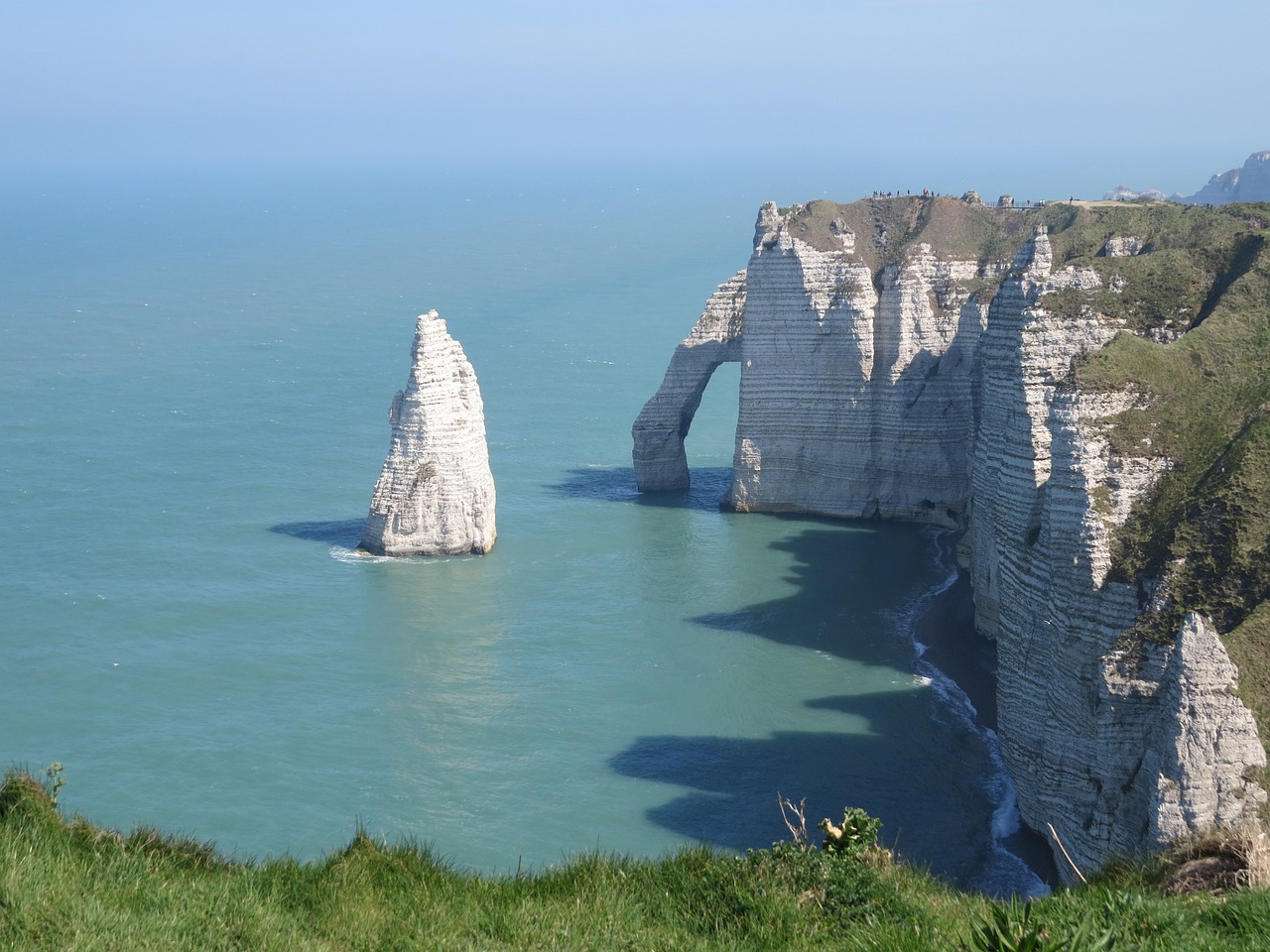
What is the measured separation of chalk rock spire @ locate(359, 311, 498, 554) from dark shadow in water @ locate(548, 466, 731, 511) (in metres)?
9.19

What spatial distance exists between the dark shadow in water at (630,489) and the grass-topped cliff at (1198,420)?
69.0 feet

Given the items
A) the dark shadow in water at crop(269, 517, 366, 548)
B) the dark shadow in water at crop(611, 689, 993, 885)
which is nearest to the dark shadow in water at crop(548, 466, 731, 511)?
the dark shadow in water at crop(269, 517, 366, 548)

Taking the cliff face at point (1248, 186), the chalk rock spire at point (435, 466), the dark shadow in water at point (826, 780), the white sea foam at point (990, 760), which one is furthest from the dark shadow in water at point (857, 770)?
the cliff face at point (1248, 186)

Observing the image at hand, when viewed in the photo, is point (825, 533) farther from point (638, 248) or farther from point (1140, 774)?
point (638, 248)

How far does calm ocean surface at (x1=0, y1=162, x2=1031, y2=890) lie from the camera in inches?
1318

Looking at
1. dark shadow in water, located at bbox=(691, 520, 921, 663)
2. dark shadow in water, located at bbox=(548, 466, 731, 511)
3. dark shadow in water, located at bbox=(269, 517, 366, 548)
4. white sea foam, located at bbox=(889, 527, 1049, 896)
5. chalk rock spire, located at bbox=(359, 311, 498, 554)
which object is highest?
chalk rock spire, located at bbox=(359, 311, 498, 554)

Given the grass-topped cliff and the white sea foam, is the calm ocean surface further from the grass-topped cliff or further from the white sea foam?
the grass-topped cliff

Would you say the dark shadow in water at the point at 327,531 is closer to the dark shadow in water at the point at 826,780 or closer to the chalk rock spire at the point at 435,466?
the chalk rock spire at the point at 435,466

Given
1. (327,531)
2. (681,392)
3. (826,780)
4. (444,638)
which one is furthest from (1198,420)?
(327,531)

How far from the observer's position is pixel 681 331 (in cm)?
10025

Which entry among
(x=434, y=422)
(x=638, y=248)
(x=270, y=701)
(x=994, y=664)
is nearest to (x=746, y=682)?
(x=994, y=664)

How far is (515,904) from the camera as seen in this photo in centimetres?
1314

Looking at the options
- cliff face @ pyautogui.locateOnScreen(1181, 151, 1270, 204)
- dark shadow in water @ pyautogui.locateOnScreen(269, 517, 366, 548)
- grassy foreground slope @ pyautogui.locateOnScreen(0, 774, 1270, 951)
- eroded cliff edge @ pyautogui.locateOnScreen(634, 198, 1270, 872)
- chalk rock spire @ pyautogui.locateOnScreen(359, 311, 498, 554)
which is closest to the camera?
grassy foreground slope @ pyautogui.locateOnScreen(0, 774, 1270, 951)

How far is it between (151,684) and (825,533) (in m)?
26.8
